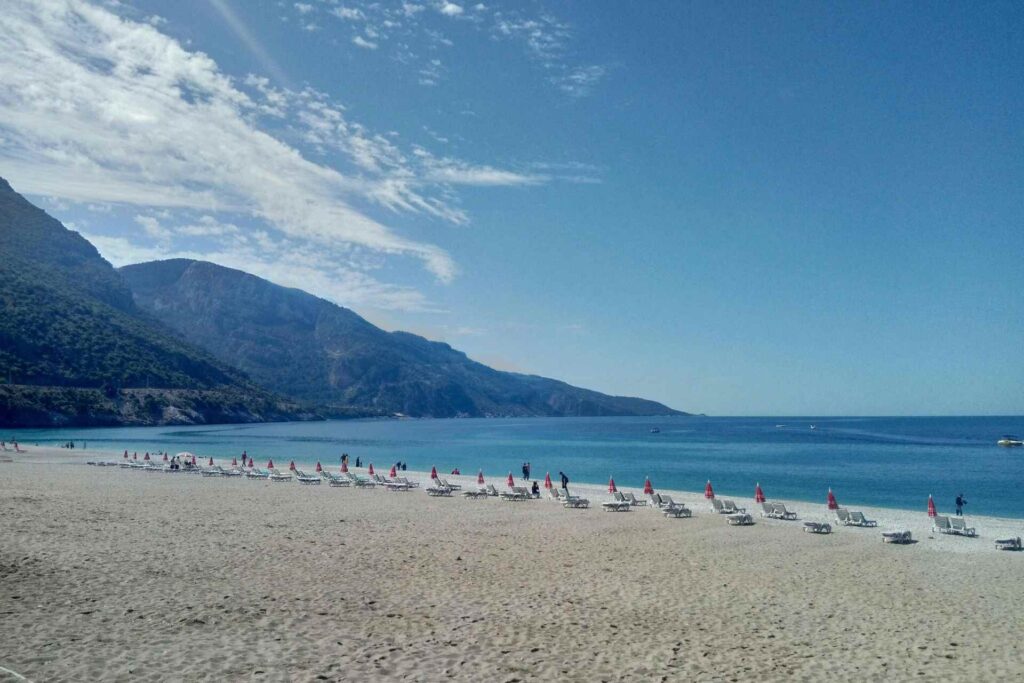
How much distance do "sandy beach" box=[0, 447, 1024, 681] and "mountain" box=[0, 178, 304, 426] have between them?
357 ft

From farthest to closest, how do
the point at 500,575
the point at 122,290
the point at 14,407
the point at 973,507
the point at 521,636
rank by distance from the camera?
the point at 122,290, the point at 14,407, the point at 973,507, the point at 500,575, the point at 521,636

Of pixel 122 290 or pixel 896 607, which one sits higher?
pixel 122 290

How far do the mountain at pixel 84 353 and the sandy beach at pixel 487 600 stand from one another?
4290 inches

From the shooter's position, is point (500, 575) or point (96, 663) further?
point (500, 575)

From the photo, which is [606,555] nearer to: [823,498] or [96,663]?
[96,663]

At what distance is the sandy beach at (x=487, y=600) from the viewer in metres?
7.79

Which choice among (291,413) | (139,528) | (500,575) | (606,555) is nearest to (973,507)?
(606,555)

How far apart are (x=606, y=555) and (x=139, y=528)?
1135cm

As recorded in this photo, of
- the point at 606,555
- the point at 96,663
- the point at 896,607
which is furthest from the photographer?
the point at 606,555

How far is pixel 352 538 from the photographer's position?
16.2 metres

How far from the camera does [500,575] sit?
12641mm

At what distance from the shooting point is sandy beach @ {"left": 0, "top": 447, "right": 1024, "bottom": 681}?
25.5ft

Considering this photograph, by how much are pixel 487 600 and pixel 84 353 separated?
5625 inches

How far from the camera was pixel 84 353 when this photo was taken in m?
→ 128
